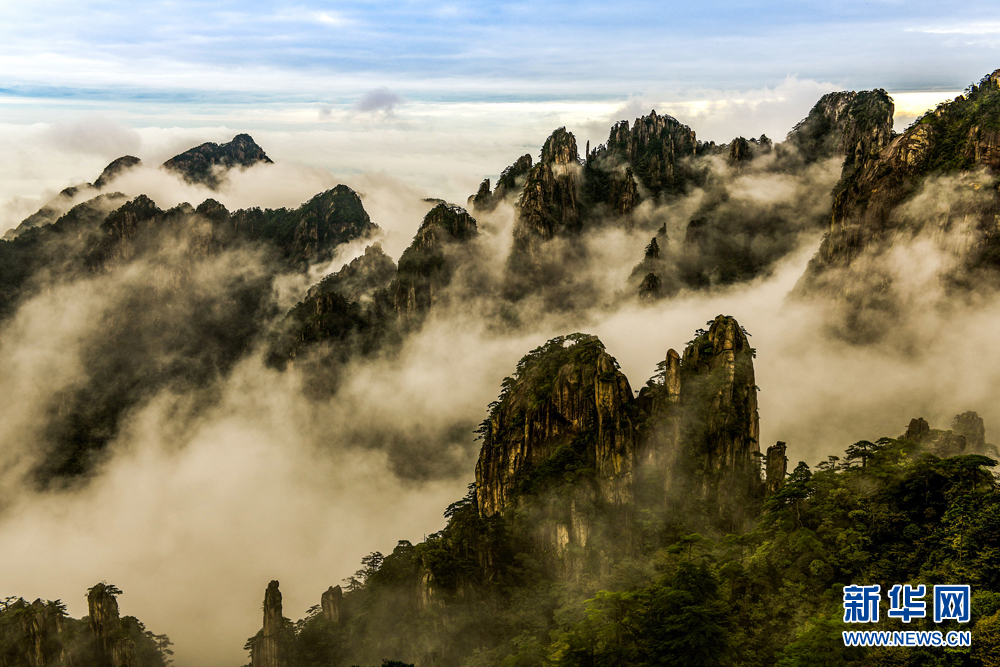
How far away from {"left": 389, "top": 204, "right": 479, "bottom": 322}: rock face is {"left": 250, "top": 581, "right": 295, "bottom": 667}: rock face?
8917 centimetres

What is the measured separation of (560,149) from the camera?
160 m

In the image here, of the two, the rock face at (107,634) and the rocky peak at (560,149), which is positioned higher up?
the rocky peak at (560,149)

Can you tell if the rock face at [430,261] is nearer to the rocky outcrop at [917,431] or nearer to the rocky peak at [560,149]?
the rocky peak at [560,149]

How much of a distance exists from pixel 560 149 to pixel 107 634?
127m

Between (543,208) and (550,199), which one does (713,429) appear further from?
(550,199)

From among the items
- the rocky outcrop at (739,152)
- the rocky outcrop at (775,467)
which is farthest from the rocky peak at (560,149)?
the rocky outcrop at (775,467)

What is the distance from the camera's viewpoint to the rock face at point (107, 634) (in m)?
71.4

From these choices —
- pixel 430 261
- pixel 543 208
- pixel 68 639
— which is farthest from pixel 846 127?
pixel 68 639

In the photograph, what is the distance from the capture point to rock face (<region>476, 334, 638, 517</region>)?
65188 mm

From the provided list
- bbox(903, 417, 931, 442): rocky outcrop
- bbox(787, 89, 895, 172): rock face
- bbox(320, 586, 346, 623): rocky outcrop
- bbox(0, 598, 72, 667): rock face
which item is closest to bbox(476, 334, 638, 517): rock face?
bbox(320, 586, 346, 623): rocky outcrop

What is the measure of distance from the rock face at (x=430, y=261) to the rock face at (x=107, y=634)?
92.1 m

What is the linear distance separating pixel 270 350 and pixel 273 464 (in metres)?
34.6

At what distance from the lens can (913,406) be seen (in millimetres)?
79375

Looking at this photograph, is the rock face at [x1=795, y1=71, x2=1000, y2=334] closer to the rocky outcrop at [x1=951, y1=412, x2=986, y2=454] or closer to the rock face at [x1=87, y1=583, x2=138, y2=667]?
the rocky outcrop at [x1=951, y1=412, x2=986, y2=454]
